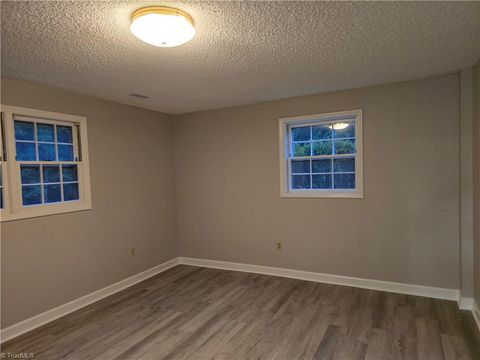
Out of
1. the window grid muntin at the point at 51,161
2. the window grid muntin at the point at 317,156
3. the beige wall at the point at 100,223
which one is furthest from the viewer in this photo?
the window grid muntin at the point at 317,156

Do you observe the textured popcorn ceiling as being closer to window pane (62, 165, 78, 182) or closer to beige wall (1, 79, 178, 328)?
beige wall (1, 79, 178, 328)

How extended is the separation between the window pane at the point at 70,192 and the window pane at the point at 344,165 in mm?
3232

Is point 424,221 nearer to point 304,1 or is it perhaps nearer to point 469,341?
point 469,341

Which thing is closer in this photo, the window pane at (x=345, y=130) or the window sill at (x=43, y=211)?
the window sill at (x=43, y=211)

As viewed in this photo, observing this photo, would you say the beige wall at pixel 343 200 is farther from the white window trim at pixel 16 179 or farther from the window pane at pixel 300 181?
the white window trim at pixel 16 179

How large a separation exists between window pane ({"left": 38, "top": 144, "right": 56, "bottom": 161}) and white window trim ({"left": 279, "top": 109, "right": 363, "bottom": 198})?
277cm

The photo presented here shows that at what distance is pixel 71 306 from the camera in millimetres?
3295

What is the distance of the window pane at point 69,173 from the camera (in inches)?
133

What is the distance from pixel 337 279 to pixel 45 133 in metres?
3.87

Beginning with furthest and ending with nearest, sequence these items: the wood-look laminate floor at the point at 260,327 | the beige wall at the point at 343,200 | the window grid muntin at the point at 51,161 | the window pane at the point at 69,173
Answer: the window pane at the point at 69,173
the beige wall at the point at 343,200
the window grid muntin at the point at 51,161
the wood-look laminate floor at the point at 260,327

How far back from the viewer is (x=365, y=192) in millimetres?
3619

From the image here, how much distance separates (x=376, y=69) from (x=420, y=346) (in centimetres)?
253

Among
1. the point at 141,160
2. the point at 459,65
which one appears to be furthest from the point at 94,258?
the point at 459,65

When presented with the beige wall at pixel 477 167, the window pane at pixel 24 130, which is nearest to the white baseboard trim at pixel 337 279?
the beige wall at pixel 477 167
